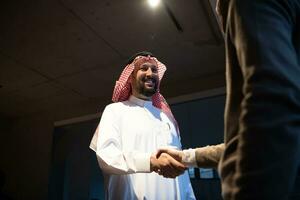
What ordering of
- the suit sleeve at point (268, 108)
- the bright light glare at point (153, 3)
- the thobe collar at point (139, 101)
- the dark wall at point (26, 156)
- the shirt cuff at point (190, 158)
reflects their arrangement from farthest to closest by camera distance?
the dark wall at point (26, 156) < the bright light glare at point (153, 3) < the thobe collar at point (139, 101) < the shirt cuff at point (190, 158) < the suit sleeve at point (268, 108)

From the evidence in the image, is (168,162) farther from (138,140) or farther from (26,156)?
(26,156)

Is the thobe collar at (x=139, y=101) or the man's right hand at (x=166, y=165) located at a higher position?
the thobe collar at (x=139, y=101)

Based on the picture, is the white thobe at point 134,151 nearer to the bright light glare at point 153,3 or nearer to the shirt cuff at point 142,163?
the shirt cuff at point 142,163

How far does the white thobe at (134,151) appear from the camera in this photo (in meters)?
1.64

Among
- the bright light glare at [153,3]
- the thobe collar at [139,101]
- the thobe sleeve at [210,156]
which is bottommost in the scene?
the thobe sleeve at [210,156]

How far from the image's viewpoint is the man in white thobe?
1.62 m

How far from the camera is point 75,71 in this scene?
3.66 m

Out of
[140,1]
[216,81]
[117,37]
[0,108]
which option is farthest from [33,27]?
[0,108]

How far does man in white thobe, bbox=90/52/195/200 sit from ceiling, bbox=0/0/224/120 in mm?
588

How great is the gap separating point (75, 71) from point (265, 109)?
3.31 metres

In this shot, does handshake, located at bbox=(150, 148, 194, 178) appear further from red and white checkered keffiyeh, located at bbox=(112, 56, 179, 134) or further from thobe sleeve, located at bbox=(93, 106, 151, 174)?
red and white checkered keffiyeh, located at bbox=(112, 56, 179, 134)

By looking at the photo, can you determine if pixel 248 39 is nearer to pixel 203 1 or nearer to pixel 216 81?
pixel 203 1

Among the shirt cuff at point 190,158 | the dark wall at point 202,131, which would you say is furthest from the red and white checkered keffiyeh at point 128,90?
→ the dark wall at point 202,131

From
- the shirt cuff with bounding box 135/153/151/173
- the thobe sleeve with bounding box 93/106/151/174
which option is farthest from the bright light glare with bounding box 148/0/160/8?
the shirt cuff with bounding box 135/153/151/173
